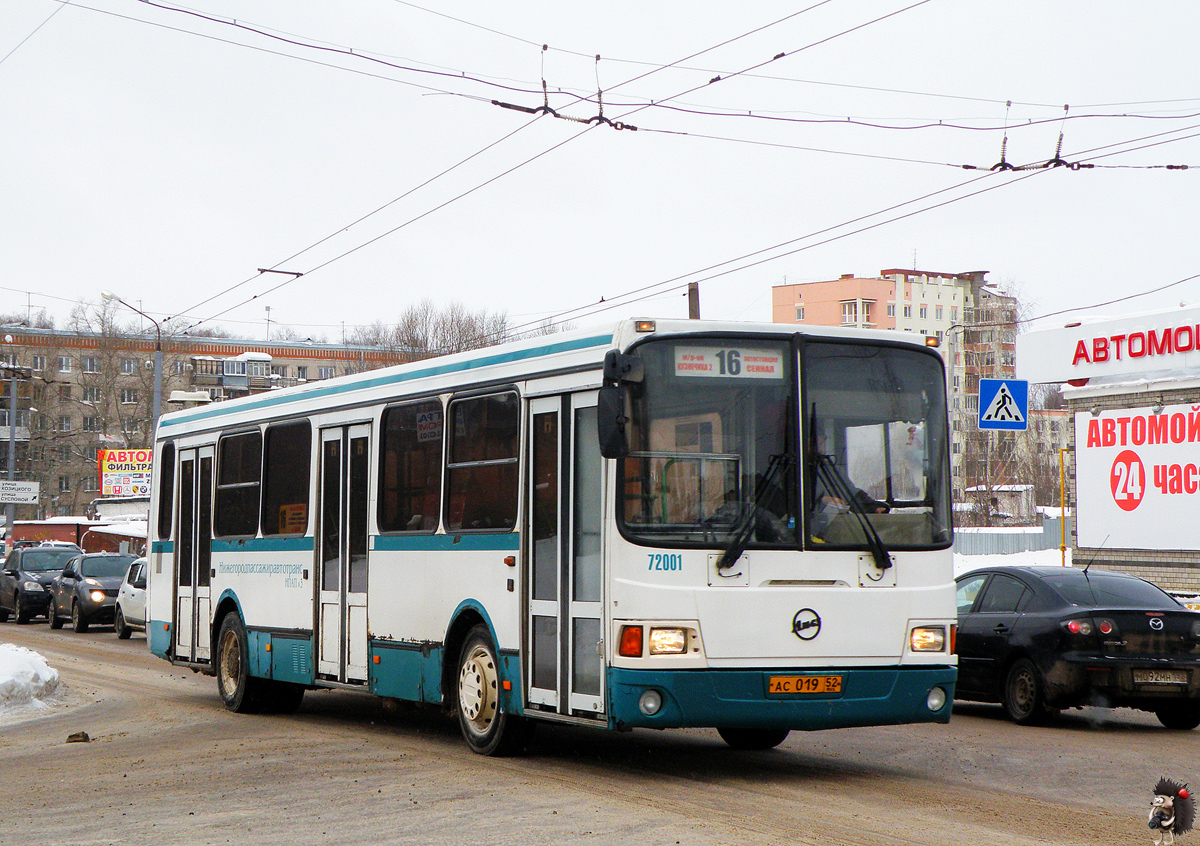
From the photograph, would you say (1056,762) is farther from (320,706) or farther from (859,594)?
(320,706)

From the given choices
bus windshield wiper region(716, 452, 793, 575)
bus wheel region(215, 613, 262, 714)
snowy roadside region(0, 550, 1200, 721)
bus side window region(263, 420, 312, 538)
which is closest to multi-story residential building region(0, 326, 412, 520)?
snowy roadside region(0, 550, 1200, 721)

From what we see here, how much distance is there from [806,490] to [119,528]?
48.4m

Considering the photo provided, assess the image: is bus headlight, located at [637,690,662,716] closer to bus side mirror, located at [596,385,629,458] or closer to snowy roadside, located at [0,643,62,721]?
bus side mirror, located at [596,385,629,458]

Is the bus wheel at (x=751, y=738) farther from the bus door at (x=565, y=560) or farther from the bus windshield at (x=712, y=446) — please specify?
the bus windshield at (x=712, y=446)

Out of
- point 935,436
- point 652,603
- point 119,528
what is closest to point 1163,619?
point 935,436

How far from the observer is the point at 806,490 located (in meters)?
9.20

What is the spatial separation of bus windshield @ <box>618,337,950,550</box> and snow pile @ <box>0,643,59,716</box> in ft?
29.8

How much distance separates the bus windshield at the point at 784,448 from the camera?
8.95m

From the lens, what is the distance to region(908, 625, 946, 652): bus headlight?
9492mm

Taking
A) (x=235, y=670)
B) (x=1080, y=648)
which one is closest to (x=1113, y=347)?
(x=1080, y=648)

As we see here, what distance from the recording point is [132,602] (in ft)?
90.1

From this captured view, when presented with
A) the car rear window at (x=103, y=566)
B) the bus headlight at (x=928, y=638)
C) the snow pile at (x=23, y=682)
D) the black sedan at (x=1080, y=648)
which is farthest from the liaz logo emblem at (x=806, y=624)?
the car rear window at (x=103, y=566)

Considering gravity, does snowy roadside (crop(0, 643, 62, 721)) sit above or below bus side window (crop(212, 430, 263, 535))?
below

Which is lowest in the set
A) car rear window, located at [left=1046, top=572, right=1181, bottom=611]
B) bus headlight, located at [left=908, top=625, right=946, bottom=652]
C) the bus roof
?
bus headlight, located at [left=908, top=625, right=946, bottom=652]
